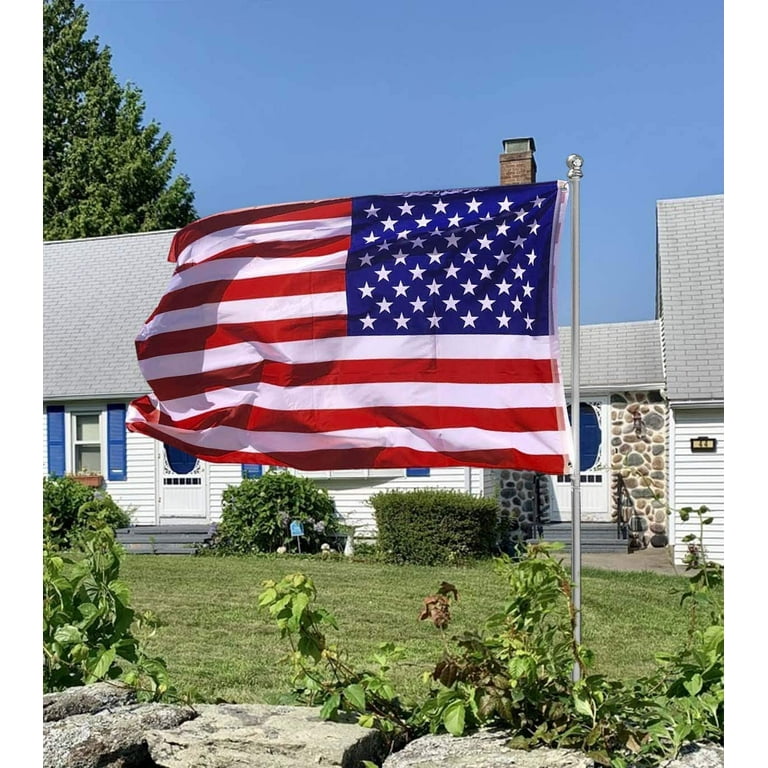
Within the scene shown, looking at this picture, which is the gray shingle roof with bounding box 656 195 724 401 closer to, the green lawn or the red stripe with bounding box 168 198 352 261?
the green lawn

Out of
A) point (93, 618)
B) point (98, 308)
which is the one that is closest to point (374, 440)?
point (93, 618)

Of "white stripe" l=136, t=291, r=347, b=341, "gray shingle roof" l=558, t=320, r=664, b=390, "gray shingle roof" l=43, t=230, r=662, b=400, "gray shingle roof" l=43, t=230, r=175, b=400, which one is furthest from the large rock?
"gray shingle roof" l=43, t=230, r=175, b=400

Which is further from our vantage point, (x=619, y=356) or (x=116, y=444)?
(x=116, y=444)

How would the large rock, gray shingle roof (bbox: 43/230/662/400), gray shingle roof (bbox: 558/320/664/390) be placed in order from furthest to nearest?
1. gray shingle roof (bbox: 43/230/662/400)
2. gray shingle roof (bbox: 558/320/664/390)
3. the large rock

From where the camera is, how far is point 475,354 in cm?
477

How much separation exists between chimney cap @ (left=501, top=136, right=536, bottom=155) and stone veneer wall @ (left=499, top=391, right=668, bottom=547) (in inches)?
185

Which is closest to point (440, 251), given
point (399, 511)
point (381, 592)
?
point (381, 592)

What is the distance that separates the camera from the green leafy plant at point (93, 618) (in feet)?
13.5

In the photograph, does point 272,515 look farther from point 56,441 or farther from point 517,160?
point 517,160

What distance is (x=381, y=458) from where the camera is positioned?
15.6 ft

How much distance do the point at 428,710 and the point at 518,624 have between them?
0.51m

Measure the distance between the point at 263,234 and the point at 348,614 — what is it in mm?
5502

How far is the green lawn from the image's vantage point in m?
7.20
